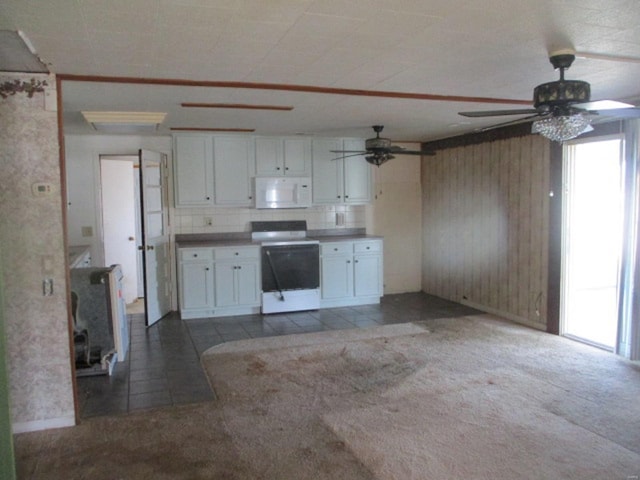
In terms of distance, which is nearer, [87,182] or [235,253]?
[87,182]

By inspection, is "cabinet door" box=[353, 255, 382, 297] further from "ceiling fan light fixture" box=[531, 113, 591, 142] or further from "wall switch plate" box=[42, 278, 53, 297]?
"wall switch plate" box=[42, 278, 53, 297]

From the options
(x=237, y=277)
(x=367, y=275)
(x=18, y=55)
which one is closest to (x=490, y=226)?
(x=367, y=275)

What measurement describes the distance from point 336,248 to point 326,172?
1077 millimetres

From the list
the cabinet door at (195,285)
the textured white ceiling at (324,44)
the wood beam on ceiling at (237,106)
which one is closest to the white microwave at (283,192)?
the cabinet door at (195,285)

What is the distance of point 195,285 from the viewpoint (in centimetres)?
626

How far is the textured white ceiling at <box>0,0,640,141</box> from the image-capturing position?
7.47 ft

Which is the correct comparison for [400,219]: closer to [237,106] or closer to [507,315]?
[507,315]

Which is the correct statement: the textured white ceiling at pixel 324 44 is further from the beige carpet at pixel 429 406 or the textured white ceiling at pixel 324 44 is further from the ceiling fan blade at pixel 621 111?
the beige carpet at pixel 429 406

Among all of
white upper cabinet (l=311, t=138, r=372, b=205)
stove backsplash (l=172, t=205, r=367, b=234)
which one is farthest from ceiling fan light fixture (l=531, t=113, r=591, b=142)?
stove backsplash (l=172, t=205, r=367, b=234)

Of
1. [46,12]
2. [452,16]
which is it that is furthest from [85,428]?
[452,16]

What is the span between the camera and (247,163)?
665 cm

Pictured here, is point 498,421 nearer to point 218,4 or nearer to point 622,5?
point 622,5

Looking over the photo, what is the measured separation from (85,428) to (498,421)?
9.00 feet

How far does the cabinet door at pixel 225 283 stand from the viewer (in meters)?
6.34
